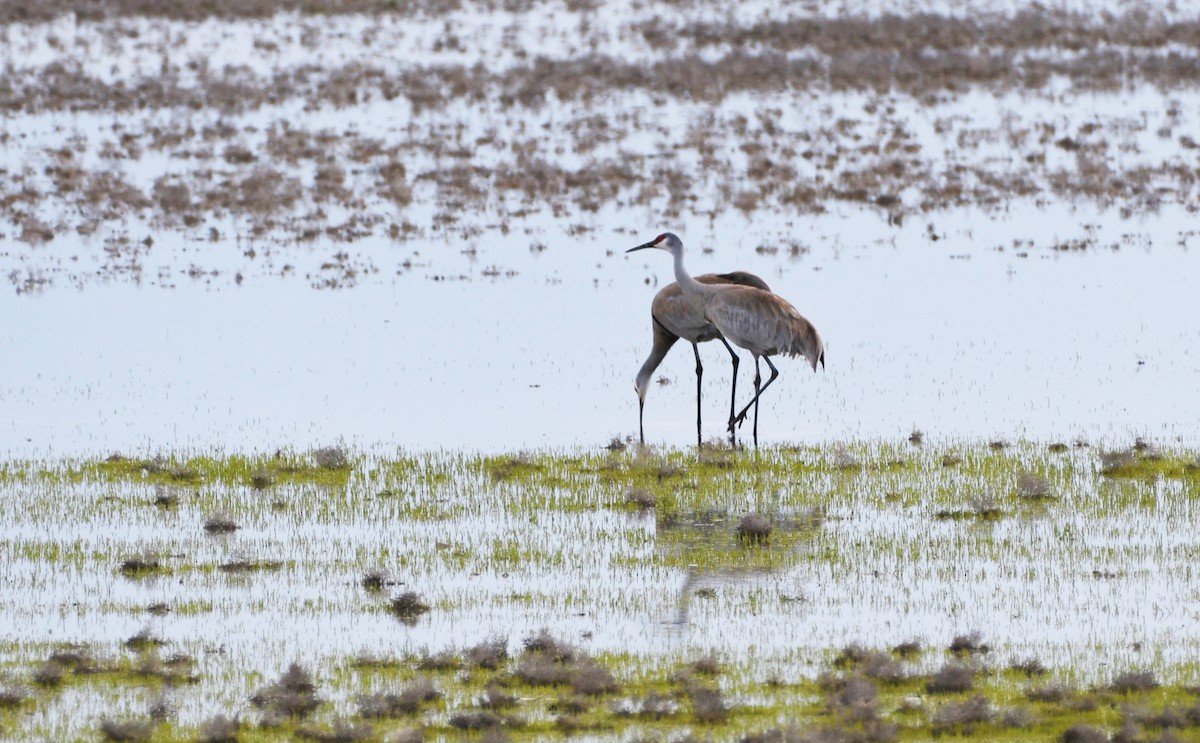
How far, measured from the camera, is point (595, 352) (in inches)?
890

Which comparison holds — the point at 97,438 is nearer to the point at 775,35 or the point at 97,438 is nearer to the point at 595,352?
the point at 595,352

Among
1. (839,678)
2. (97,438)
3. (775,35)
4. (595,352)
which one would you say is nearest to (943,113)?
(775,35)

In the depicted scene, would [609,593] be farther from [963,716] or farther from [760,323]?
[760,323]

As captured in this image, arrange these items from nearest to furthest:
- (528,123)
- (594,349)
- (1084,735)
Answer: (1084,735), (594,349), (528,123)

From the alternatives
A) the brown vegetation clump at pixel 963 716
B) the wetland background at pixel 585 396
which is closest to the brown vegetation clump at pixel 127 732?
the wetland background at pixel 585 396

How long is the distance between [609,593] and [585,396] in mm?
8212

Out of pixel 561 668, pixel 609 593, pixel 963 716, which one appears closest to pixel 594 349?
pixel 609 593

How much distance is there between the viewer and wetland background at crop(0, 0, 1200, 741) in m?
10.3

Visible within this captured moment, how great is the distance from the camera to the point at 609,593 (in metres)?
12.0

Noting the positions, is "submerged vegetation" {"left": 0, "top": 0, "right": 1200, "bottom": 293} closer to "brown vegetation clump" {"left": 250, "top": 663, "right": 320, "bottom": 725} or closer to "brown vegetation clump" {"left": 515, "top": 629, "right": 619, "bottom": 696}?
"brown vegetation clump" {"left": 515, "top": 629, "right": 619, "bottom": 696}

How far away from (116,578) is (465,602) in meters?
2.44

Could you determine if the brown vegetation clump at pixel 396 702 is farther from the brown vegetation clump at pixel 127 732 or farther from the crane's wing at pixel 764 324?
the crane's wing at pixel 764 324

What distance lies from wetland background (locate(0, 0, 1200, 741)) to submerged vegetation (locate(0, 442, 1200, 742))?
0.04m

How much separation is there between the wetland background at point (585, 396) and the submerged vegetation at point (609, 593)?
39 mm
